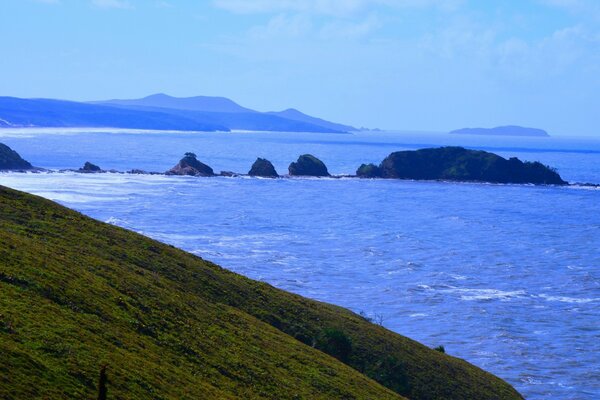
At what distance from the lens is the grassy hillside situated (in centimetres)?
2005

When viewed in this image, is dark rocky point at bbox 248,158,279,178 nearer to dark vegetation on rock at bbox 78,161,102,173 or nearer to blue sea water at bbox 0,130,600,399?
blue sea water at bbox 0,130,600,399

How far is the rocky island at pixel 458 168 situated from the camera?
592ft

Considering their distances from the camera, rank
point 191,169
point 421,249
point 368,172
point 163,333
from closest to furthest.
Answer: point 163,333 → point 421,249 → point 191,169 → point 368,172

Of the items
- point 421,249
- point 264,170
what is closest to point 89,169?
point 264,170

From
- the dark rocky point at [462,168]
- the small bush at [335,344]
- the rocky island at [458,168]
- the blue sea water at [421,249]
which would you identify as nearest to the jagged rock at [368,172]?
the rocky island at [458,168]

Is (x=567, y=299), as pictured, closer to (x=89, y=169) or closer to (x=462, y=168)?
(x=89, y=169)

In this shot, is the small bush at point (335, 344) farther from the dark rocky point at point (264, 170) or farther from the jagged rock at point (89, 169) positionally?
the dark rocky point at point (264, 170)

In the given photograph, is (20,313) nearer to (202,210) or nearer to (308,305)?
(308,305)

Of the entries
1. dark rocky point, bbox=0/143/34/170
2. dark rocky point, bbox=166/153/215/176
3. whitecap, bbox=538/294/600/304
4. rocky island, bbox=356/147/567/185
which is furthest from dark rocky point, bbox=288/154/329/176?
whitecap, bbox=538/294/600/304

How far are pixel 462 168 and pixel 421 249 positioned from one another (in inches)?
4040

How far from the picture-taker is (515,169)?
593 feet

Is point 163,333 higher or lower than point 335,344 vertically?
higher

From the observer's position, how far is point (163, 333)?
26.0m

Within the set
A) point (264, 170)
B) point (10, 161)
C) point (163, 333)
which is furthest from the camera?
point (264, 170)
